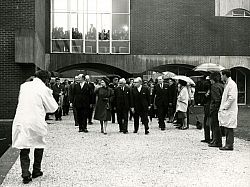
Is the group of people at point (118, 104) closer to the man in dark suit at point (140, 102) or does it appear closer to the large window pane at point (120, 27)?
the man in dark suit at point (140, 102)

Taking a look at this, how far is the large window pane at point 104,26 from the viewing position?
96.3 feet

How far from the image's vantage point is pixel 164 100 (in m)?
15.3

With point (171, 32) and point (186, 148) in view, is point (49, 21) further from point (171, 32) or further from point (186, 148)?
point (186, 148)

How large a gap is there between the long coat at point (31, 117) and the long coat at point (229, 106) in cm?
454

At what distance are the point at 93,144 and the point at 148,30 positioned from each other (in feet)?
63.7

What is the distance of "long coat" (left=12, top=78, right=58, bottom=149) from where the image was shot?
259 inches

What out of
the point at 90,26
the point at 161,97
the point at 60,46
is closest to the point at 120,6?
the point at 90,26

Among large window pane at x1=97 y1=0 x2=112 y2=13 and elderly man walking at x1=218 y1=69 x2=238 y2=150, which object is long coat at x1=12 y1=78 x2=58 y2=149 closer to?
elderly man walking at x1=218 y1=69 x2=238 y2=150

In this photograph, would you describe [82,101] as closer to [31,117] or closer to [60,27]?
[31,117]

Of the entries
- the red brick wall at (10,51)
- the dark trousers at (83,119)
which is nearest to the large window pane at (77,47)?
the red brick wall at (10,51)

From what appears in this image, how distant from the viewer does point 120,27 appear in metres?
29.5

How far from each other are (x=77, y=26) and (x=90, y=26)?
84cm

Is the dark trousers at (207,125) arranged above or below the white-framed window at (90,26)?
below

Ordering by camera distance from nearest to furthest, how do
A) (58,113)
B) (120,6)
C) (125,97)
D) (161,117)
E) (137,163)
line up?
(137,163)
(125,97)
(161,117)
(58,113)
(120,6)
